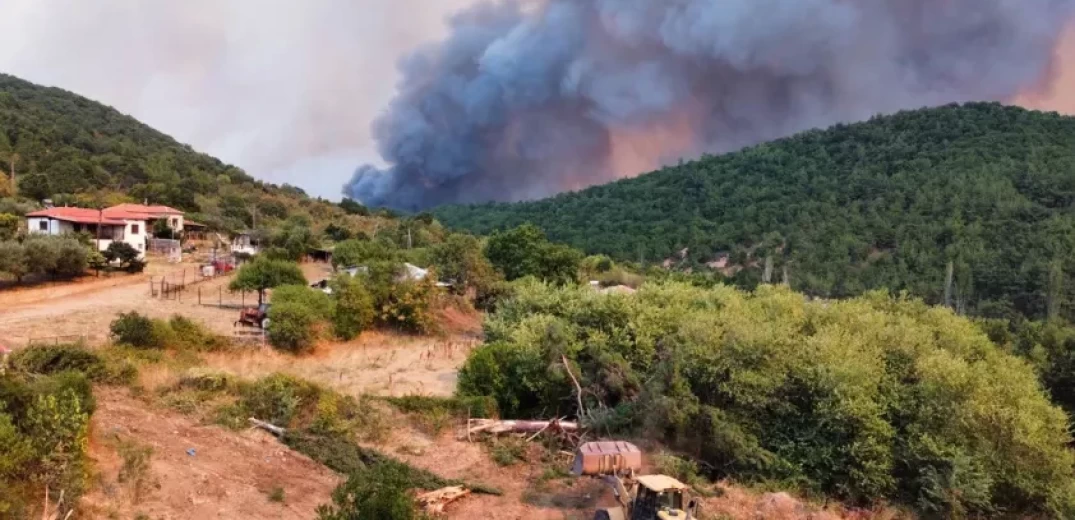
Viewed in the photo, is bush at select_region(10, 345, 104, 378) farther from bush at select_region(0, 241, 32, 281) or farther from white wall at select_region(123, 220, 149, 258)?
white wall at select_region(123, 220, 149, 258)

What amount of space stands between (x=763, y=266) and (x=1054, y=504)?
53846 mm

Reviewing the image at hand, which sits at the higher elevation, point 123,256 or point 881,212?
point 881,212

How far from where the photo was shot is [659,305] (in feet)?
64.4

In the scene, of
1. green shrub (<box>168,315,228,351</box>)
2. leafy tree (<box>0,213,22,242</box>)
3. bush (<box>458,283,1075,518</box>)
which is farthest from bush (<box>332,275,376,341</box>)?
leafy tree (<box>0,213,22,242</box>)

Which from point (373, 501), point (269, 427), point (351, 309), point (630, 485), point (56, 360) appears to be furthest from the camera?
point (351, 309)

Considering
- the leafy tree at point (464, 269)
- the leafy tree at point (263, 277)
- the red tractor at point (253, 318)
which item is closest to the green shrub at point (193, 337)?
the red tractor at point (253, 318)

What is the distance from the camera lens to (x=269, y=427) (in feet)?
45.0

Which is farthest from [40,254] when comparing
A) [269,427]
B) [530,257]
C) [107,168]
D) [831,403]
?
[107,168]

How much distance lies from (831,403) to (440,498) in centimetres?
776

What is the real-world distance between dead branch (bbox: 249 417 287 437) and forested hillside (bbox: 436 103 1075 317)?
46.6m

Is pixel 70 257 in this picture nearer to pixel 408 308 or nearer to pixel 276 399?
pixel 408 308

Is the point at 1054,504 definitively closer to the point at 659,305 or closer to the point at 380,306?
the point at 659,305

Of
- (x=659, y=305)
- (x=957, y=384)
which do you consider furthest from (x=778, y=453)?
(x=659, y=305)

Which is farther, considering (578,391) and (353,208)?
(353,208)
